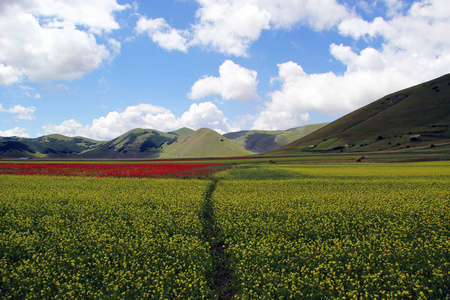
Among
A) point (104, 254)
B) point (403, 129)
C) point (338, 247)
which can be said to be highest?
point (403, 129)

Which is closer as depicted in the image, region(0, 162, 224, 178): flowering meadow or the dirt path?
the dirt path

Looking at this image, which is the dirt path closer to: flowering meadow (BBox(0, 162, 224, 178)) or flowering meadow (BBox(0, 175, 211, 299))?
flowering meadow (BBox(0, 175, 211, 299))

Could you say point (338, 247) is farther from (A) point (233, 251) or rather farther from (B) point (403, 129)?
(B) point (403, 129)

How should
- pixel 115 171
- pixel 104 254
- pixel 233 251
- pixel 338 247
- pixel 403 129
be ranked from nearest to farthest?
pixel 104 254 < pixel 338 247 < pixel 233 251 < pixel 115 171 < pixel 403 129

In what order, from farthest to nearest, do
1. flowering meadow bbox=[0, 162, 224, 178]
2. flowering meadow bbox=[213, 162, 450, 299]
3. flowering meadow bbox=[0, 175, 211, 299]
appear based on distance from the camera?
flowering meadow bbox=[0, 162, 224, 178]
flowering meadow bbox=[0, 175, 211, 299]
flowering meadow bbox=[213, 162, 450, 299]

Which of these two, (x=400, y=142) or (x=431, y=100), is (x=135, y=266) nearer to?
(x=400, y=142)

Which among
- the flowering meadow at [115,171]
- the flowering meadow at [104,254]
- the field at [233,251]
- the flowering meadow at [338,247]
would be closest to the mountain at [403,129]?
the flowering meadow at [115,171]

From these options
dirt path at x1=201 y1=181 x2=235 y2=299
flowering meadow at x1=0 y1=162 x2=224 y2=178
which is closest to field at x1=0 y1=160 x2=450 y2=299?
dirt path at x1=201 y1=181 x2=235 y2=299

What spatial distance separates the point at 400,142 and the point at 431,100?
90.3 m

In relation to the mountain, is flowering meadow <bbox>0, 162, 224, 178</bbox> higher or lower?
lower

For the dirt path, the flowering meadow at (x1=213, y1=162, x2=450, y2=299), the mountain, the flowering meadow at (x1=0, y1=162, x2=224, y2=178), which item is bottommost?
the dirt path

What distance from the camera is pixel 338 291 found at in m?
8.03

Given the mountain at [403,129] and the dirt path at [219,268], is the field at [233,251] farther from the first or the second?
the mountain at [403,129]

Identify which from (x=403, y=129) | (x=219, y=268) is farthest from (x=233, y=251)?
(x=403, y=129)
